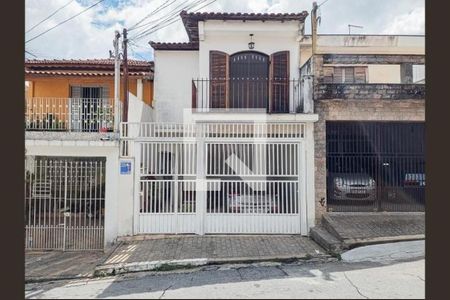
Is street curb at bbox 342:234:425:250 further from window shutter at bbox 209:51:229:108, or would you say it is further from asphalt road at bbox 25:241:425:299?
window shutter at bbox 209:51:229:108

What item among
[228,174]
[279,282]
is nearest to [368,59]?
[228,174]

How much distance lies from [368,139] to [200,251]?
573cm

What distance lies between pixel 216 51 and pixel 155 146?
4.22 metres

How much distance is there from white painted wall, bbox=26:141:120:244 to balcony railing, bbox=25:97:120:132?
2.29ft

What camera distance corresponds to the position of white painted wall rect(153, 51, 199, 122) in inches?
491

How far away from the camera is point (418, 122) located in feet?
32.0

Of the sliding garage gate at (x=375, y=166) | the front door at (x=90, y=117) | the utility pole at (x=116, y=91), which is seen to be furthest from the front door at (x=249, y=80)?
the front door at (x=90, y=117)

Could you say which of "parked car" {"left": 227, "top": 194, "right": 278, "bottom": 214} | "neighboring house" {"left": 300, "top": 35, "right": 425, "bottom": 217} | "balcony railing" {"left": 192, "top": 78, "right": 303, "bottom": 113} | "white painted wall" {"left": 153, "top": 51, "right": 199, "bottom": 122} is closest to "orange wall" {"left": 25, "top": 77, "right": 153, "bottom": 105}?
"white painted wall" {"left": 153, "top": 51, "right": 199, "bottom": 122}

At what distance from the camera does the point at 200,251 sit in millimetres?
8070

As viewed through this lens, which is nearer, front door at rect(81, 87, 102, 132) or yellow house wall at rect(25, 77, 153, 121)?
front door at rect(81, 87, 102, 132)

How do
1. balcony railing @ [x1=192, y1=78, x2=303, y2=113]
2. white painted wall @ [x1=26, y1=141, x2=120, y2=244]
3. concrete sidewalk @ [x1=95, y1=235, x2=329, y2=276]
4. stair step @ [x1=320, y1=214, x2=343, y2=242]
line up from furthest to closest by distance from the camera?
balcony railing @ [x1=192, y1=78, x2=303, y2=113]
white painted wall @ [x1=26, y1=141, x2=120, y2=244]
stair step @ [x1=320, y1=214, x2=343, y2=242]
concrete sidewalk @ [x1=95, y1=235, x2=329, y2=276]

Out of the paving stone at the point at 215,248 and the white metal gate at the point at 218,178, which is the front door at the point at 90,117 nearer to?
the white metal gate at the point at 218,178

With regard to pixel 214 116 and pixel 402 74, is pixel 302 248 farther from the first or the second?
pixel 402 74

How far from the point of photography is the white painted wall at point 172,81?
40.9 feet
